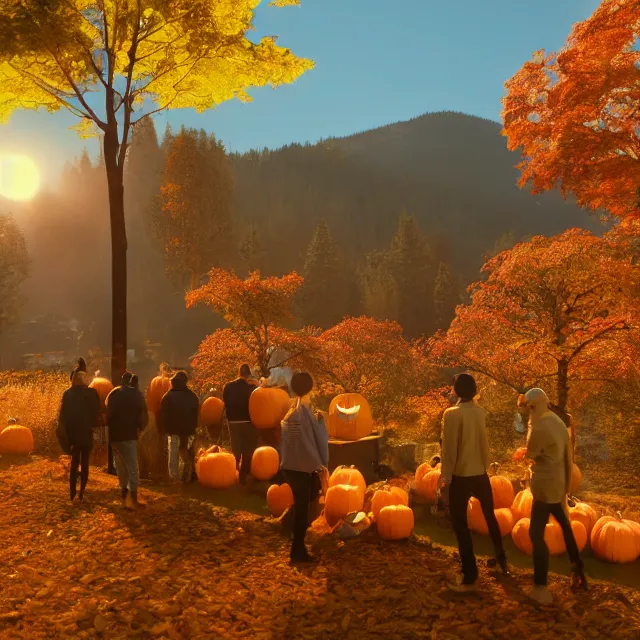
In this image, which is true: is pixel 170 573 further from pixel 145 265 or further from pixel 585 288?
pixel 145 265

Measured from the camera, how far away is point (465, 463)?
483cm

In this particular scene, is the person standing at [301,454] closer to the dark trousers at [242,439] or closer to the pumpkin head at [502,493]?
the pumpkin head at [502,493]

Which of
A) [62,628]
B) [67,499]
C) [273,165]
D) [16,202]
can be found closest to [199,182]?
[67,499]

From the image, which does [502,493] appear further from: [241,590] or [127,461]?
[127,461]

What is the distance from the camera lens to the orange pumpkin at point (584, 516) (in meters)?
5.96

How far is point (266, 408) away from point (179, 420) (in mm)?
1379

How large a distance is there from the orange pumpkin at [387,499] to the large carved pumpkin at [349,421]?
2.50 metres

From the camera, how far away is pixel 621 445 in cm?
1356

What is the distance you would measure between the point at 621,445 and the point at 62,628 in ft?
44.4

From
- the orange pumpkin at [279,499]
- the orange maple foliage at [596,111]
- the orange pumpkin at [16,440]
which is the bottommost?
the orange pumpkin at [16,440]

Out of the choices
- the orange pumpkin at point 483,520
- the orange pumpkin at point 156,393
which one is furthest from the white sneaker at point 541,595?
the orange pumpkin at point 156,393

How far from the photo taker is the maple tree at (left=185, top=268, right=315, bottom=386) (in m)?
16.1

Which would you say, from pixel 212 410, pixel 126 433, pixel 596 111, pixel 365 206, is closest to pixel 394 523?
pixel 126 433

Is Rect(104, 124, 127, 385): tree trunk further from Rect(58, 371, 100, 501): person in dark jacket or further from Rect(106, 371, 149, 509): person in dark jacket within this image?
Rect(106, 371, 149, 509): person in dark jacket
